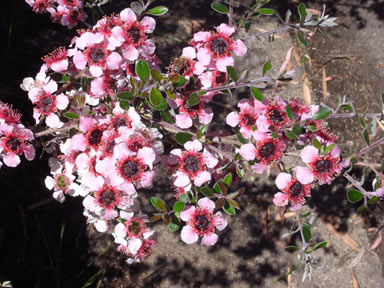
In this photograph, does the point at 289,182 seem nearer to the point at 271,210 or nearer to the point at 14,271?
the point at 271,210

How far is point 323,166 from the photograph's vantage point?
56.2 inches

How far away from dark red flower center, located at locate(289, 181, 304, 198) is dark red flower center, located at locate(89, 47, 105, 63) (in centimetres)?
88

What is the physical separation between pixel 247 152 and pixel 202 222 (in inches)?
12.4

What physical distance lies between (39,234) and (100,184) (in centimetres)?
122

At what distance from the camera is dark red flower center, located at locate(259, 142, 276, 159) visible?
1.49m

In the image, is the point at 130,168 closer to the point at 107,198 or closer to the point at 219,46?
the point at 107,198

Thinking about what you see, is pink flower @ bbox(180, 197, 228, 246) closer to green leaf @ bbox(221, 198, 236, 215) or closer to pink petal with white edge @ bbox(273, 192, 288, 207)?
green leaf @ bbox(221, 198, 236, 215)

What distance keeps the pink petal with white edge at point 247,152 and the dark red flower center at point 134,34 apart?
0.58 metres

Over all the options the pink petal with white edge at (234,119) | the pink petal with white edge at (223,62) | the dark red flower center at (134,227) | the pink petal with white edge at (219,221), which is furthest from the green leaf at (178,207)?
the pink petal with white edge at (223,62)

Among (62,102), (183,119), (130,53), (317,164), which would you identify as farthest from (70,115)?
(317,164)

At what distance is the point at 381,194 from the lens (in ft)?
4.67

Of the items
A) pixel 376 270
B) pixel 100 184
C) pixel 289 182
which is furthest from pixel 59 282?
pixel 376 270

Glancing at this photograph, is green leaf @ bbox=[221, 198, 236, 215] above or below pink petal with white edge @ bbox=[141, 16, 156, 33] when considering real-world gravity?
below

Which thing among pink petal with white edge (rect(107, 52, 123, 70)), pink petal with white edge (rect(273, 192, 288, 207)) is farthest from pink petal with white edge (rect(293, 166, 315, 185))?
pink petal with white edge (rect(107, 52, 123, 70))
